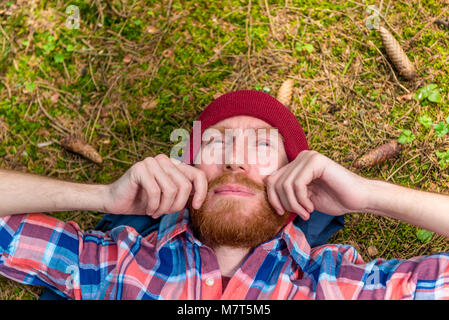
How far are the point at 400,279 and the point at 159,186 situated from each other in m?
1.58

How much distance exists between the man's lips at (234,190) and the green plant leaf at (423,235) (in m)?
1.65

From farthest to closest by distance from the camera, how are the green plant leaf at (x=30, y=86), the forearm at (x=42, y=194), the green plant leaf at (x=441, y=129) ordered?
the green plant leaf at (x=30, y=86)
the green plant leaf at (x=441, y=129)
the forearm at (x=42, y=194)

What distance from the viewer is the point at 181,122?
Answer: 11.6 feet

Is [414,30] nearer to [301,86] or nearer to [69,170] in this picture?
[301,86]

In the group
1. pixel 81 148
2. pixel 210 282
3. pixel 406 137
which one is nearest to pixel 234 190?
pixel 210 282

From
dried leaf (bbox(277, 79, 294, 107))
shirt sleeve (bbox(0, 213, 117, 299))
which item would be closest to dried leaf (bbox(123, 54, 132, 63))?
dried leaf (bbox(277, 79, 294, 107))

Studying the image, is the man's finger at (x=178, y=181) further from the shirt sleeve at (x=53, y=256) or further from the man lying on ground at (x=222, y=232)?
the shirt sleeve at (x=53, y=256)

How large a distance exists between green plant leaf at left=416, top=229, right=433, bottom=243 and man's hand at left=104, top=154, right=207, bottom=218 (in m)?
2.01

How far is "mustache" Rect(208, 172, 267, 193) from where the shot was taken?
2549 mm

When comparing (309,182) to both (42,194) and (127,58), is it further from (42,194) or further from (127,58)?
(127,58)

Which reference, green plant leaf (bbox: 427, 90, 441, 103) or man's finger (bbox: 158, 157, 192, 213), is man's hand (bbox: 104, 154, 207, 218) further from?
green plant leaf (bbox: 427, 90, 441, 103)

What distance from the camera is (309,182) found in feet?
7.41

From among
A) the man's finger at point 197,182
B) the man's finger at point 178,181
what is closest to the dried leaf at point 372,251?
the man's finger at point 197,182

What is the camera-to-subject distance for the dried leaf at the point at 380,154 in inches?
129
